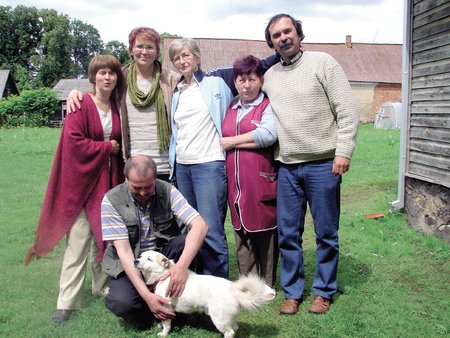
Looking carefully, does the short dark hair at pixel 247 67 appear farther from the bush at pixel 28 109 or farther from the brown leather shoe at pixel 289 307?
the bush at pixel 28 109

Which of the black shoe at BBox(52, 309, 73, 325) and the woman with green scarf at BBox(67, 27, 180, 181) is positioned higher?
the woman with green scarf at BBox(67, 27, 180, 181)

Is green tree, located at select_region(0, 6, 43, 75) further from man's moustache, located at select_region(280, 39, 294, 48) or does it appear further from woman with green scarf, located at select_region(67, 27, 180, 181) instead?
man's moustache, located at select_region(280, 39, 294, 48)

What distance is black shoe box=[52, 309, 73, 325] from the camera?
146 inches

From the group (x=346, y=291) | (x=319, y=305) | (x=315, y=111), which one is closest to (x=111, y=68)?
(x=315, y=111)

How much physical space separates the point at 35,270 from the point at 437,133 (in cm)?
505

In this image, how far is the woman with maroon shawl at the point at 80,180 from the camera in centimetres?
377

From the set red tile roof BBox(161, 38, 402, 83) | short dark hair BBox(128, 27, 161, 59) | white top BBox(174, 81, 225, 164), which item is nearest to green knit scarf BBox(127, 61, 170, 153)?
white top BBox(174, 81, 225, 164)

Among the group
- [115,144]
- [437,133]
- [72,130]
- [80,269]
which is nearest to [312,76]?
[115,144]

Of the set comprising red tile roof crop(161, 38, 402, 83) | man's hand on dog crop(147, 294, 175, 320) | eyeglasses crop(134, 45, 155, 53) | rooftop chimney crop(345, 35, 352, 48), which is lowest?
man's hand on dog crop(147, 294, 175, 320)

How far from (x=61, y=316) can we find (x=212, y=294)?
1.34 m

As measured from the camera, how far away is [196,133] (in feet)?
12.8

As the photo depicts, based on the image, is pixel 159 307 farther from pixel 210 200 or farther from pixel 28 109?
pixel 28 109

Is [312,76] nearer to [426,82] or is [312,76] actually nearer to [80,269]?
[80,269]

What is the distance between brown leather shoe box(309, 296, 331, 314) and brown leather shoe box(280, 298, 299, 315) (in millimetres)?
123
